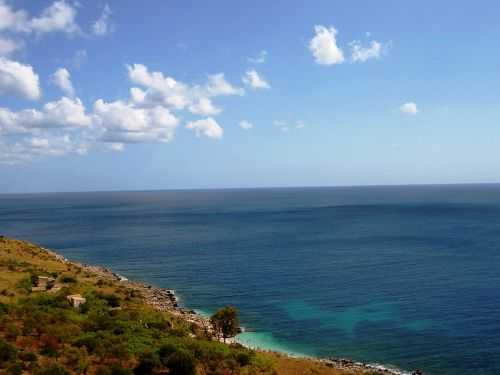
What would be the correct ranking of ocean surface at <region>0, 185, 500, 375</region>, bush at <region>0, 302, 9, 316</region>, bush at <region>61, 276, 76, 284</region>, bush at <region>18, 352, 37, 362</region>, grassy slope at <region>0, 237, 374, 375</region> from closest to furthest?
bush at <region>18, 352, 37, 362</region>
grassy slope at <region>0, 237, 374, 375</region>
bush at <region>0, 302, 9, 316</region>
ocean surface at <region>0, 185, 500, 375</region>
bush at <region>61, 276, 76, 284</region>

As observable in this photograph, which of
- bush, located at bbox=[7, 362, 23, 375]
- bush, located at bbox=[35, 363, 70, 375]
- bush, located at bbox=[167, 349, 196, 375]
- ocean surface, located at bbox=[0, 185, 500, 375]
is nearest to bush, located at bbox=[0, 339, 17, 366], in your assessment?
bush, located at bbox=[7, 362, 23, 375]

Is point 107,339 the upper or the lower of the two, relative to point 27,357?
lower

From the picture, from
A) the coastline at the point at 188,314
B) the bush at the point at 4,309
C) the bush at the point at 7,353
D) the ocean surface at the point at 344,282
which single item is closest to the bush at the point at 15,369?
the bush at the point at 7,353

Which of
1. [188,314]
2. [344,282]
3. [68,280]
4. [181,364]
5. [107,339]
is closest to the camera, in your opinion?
[181,364]

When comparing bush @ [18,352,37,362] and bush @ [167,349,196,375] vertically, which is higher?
bush @ [18,352,37,362]

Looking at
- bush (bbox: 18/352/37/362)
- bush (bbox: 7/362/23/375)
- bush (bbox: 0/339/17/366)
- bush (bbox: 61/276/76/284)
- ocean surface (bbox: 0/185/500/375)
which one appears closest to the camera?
bush (bbox: 7/362/23/375)

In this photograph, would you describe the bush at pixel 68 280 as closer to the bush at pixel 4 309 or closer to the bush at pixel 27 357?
the bush at pixel 4 309

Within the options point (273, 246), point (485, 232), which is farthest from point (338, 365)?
point (485, 232)

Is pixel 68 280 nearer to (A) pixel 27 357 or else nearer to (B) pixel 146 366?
(A) pixel 27 357

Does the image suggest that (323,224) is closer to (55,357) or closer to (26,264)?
(26,264)

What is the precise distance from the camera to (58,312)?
3984cm

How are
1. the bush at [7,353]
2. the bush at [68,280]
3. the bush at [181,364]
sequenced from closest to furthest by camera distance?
the bush at [7,353] < the bush at [181,364] < the bush at [68,280]

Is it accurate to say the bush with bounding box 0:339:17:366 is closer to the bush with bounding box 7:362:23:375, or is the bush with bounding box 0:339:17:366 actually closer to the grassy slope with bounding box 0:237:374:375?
the grassy slope with bounding box 0:237:374:375

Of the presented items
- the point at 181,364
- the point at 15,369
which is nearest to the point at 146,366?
the point at 181,364
